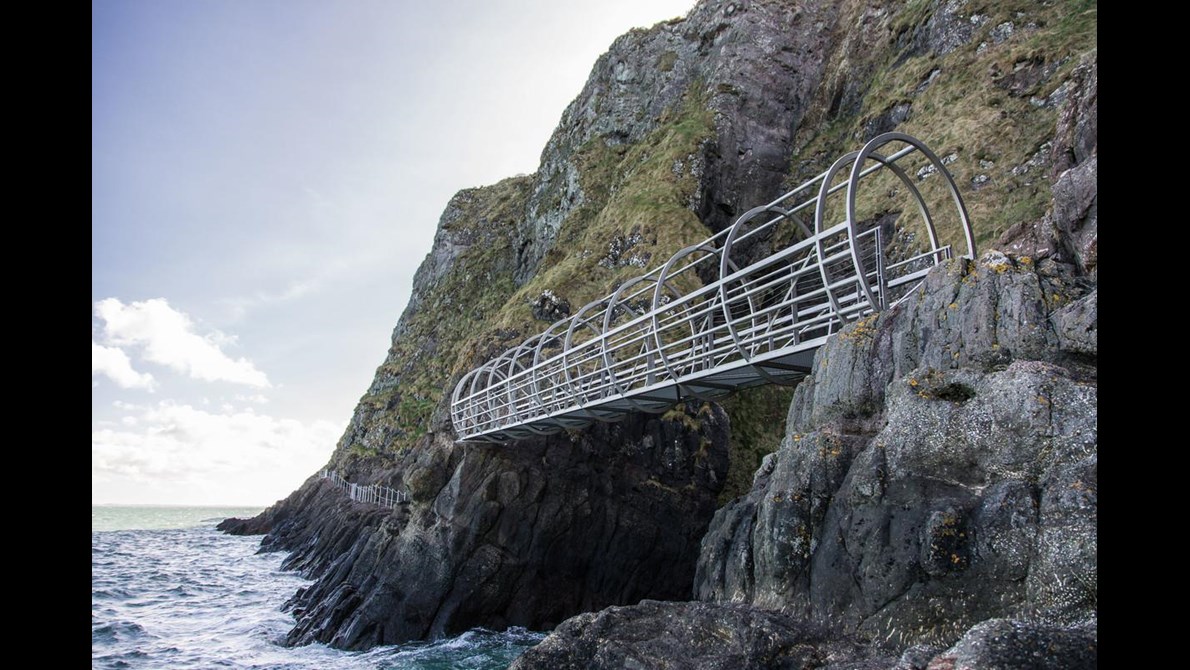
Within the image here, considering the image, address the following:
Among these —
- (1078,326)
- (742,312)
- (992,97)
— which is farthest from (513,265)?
(1078,326)

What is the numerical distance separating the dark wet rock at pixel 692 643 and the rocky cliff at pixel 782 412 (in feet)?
0.41

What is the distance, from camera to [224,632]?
86.6 feet

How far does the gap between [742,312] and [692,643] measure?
3222 cm

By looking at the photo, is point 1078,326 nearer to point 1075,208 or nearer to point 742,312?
point 1075,208

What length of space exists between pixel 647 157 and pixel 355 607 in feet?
129

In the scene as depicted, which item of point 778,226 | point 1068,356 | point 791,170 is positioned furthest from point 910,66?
point 1068,356

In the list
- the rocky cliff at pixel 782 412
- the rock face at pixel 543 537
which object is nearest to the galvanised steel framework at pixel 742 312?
the rocky cliff at pixel 782 412

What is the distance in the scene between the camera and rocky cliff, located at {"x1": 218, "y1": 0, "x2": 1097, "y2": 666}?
735cm

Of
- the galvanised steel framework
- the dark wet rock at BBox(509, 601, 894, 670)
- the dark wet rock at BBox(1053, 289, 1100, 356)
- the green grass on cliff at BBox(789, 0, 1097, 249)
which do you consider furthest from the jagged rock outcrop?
the dark wet rock at BBox(509, 601, 894, 670)

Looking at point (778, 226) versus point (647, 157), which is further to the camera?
point (647, 157)

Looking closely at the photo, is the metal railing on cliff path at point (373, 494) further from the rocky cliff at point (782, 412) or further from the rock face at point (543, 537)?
the rock face at point (543, 537)

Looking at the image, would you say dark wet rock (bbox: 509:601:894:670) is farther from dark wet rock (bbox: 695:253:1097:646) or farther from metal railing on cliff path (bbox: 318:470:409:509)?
metal railing on cliff path (bbox: 318:470:409:509)
